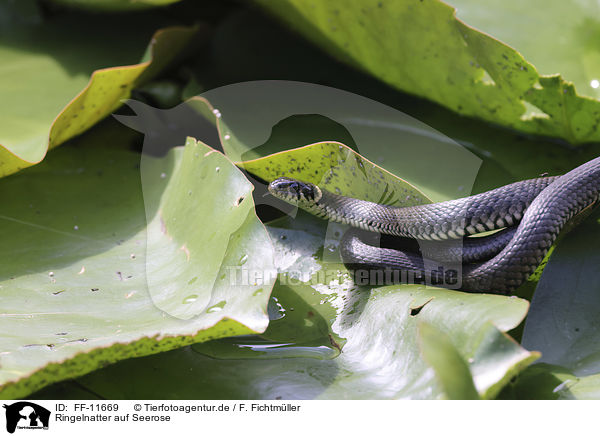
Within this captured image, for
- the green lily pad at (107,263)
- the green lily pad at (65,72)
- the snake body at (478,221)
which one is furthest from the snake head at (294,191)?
the green lily pad at (65,72)

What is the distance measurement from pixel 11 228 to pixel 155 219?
0.61 m

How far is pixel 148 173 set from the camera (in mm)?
2414

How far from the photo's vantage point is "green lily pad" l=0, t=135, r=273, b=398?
1.45 m

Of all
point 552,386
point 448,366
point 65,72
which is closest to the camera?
point 448,366

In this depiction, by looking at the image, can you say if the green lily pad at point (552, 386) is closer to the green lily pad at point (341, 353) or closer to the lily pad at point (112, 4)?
the green lily pad at point (341, 353)

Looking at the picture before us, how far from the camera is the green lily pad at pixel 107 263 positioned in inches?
57.1

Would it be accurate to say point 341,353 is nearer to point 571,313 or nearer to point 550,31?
point 571,313

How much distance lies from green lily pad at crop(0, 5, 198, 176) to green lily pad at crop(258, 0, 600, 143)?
2.87 ft

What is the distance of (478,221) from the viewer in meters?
2.00
